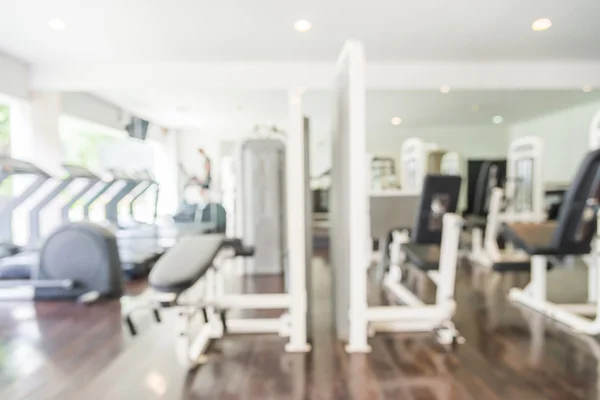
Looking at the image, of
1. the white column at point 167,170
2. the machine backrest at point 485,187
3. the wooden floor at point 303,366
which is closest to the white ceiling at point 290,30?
the machine backrest at point 485,187

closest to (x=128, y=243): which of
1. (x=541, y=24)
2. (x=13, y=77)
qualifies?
(x=13, y=77)

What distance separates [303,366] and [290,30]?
10.1 ft

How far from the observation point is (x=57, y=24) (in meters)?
4.05

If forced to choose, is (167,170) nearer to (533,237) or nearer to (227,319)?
(227,319)

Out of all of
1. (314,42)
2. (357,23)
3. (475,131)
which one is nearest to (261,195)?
(314,42)

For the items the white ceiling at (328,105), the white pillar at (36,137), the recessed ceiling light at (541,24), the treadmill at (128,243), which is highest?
the recessed ceiling light at (541,24)

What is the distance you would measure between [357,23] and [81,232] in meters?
3.00

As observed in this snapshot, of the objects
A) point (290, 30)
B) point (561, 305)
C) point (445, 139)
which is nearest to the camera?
point (561, 305)

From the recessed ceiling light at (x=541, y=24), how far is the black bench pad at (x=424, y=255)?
2.31m

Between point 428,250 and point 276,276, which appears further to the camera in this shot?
point 276,276

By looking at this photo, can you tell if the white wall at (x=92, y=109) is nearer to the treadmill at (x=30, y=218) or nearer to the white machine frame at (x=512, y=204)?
the treadmill at (x=30, y=218)

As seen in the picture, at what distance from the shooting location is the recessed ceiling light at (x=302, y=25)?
13.3ft

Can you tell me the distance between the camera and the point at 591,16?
13.0 ft

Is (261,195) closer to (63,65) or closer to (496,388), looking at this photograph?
(63,65)
